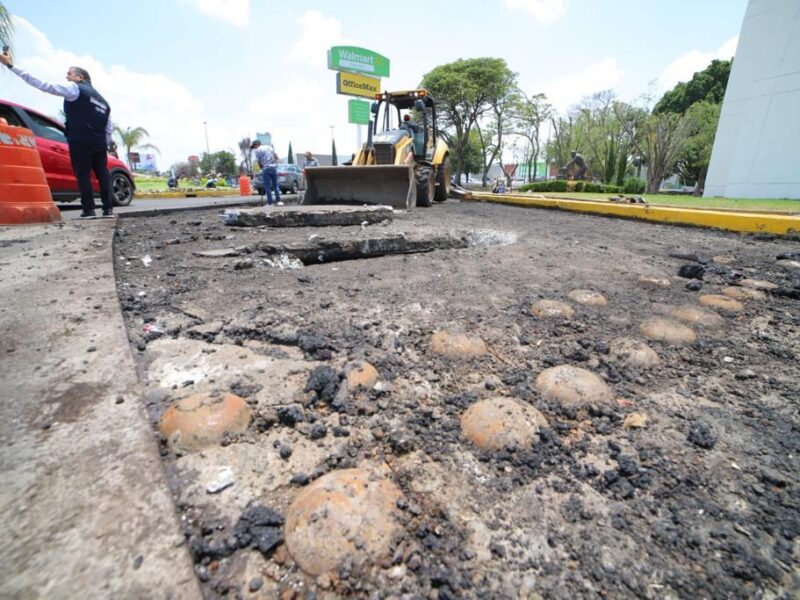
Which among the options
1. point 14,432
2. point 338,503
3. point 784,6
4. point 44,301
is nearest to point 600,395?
point 338,503

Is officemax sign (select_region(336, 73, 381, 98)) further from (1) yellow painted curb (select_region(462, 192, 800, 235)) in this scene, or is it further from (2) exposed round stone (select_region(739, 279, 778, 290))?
(2) exposed round stone (select_region(739, 279, 778, 290))

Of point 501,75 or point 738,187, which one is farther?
point 501,75

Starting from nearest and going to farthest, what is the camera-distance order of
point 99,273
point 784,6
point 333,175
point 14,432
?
1. point 14,432
2. point 99,273
3. point 333,175
4. point 784,6

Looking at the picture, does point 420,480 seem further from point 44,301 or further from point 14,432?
point 44,301

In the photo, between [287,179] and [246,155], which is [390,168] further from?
[246,155]

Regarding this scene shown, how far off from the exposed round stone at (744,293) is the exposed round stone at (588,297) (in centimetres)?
92

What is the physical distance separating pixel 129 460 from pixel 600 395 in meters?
1.70

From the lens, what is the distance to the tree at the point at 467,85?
29000 millimetres

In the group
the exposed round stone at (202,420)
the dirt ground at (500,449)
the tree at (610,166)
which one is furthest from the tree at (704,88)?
the exposed round stone at (202,420)

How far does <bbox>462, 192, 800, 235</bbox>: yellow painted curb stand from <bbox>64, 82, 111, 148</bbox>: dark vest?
7.44 metres

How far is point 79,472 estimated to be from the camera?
1007 mm

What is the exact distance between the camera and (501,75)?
95.9ft

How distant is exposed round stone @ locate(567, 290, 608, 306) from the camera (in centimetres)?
264

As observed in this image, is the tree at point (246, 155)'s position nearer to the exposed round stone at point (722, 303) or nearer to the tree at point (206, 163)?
the tree at point (206, 163)
